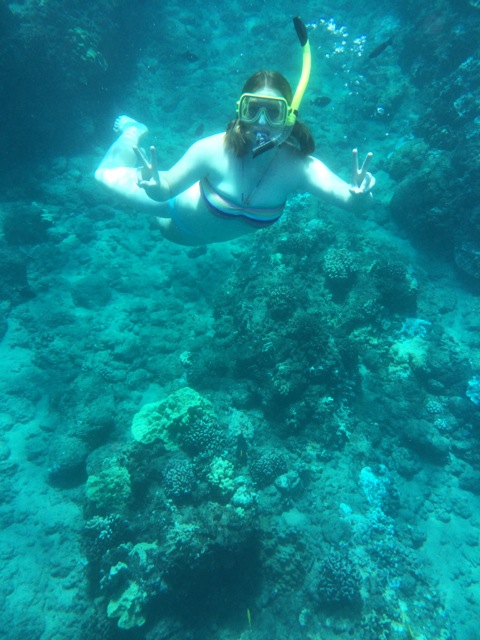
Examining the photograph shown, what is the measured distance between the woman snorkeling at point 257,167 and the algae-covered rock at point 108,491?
13.0 feet

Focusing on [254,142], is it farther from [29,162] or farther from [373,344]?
[29,162]

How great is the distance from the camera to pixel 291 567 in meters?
4.82

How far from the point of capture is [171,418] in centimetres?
535

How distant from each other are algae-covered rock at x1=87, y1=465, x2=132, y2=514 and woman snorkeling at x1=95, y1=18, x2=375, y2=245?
3953 mm

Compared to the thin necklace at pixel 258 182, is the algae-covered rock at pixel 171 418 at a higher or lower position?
lower

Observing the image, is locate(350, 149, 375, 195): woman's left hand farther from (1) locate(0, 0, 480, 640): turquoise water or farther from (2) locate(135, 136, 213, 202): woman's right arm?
(1) locate(0, 0, 480, 640): turquoise water

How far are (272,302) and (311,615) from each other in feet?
15.5

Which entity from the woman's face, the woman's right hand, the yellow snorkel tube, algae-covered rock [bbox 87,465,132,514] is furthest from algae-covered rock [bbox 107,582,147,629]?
the woman's face

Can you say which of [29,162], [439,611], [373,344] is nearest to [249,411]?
[373,344]

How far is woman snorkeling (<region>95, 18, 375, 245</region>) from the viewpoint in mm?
3088

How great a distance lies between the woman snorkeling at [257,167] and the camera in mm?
3088

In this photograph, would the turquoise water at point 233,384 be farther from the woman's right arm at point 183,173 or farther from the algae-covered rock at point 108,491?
the woman's right arm at point 183,173

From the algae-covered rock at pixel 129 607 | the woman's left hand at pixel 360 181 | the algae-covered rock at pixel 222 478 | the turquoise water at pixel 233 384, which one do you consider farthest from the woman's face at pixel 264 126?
the algae-covered rock at pixel 129 607

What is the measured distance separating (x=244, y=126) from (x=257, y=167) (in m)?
0.43
